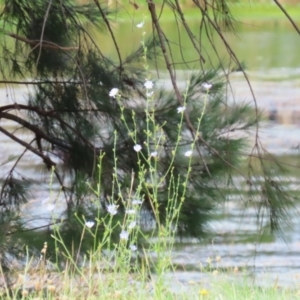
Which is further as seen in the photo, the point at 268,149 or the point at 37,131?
the point at 268,149

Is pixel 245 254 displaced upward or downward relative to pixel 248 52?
downward

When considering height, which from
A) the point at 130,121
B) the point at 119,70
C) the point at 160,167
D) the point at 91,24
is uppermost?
the point at 91,24

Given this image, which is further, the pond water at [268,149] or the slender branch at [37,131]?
the pond water at [268,149]

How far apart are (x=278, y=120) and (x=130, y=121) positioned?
554 centimetres

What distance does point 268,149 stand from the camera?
6.39 meters

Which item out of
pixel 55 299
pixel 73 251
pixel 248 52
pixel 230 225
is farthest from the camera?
pixel 248 52

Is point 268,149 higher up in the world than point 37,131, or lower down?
lower down

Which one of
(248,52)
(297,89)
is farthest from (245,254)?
(248,52)

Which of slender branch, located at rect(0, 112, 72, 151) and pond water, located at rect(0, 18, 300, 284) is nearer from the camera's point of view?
slender branch, located at rect(0, 112, 72, 151)

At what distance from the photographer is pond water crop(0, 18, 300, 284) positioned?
300 cm

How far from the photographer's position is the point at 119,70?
2.68 meters

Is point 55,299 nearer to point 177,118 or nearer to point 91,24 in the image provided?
point 177,118

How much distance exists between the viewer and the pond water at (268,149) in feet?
9.85

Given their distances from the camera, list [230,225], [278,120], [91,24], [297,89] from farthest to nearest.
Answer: [297,89] < [278,120] < [230,225] < [91,24]
